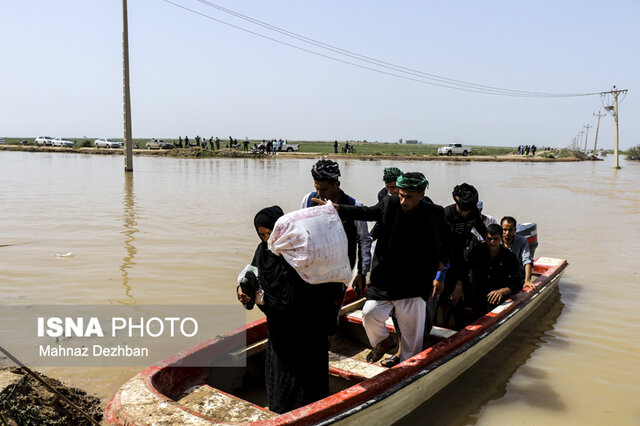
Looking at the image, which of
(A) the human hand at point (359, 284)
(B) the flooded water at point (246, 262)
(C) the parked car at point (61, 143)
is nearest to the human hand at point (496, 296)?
(B) the flooded water at point (246, 262)

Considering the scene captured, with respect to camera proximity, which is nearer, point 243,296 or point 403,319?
point 243,296

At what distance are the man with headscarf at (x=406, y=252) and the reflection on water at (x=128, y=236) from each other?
410cm

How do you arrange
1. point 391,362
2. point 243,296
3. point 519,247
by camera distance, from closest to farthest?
point 243,296, point 391,362, point 519,247

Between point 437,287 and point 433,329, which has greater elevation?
point 437,287

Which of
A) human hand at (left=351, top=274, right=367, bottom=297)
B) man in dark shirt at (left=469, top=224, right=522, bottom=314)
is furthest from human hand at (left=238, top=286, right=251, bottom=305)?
→ man in dark shirt at (left=469, top=224, right=522, bottom=314)

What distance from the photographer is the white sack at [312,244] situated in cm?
→ 260

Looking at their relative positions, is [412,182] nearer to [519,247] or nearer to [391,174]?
[391,174]

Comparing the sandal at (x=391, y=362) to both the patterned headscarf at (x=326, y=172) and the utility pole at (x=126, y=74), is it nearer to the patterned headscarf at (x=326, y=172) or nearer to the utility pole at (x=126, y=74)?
the patterned headscarf at (x=326, y=172)

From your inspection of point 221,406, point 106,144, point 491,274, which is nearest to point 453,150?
point 106,144

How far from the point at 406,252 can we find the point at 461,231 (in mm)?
1487

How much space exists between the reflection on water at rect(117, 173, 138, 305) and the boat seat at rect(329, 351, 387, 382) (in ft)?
11.0

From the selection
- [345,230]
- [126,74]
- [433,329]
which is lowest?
[433,329]

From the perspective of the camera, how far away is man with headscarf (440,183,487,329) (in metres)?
4.61

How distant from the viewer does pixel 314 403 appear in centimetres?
292
